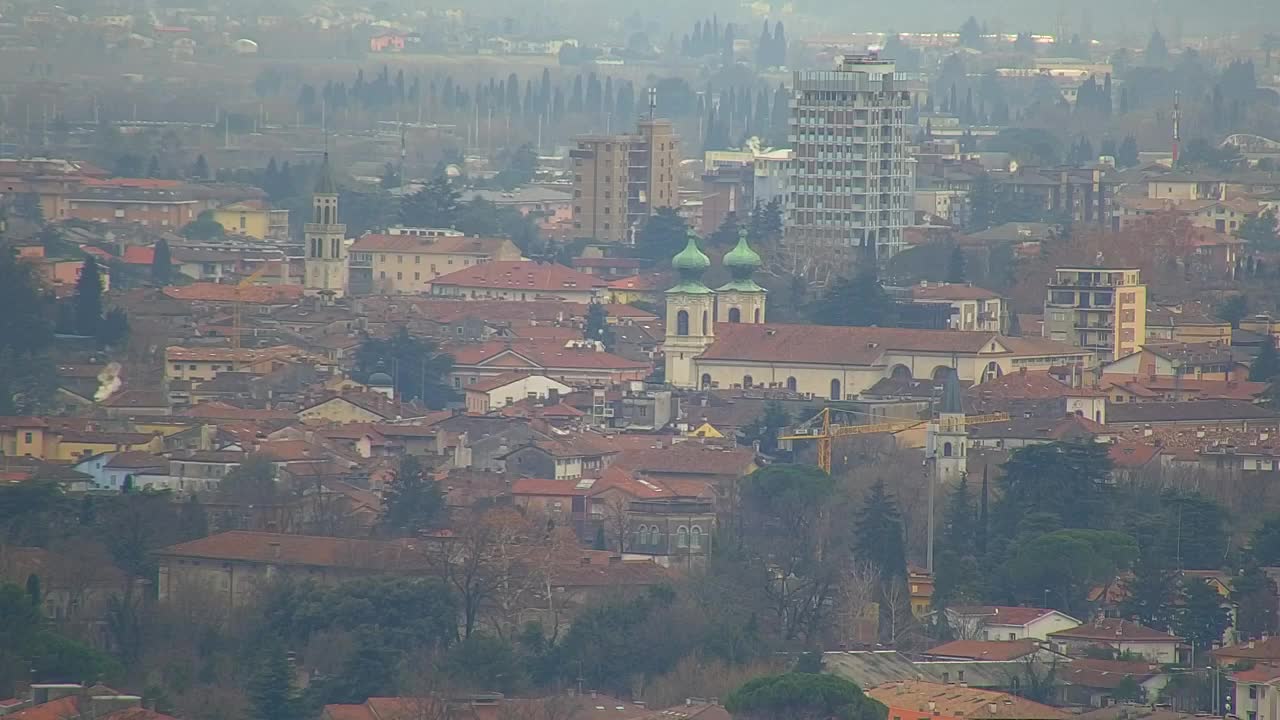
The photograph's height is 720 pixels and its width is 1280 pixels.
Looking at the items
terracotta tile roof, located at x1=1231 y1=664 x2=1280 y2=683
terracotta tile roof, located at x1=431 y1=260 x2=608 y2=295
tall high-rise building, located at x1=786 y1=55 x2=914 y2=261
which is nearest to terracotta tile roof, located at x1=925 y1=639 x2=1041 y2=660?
terracotta tile roof, located at x1=1231 y1=664 x2=1280 y2=683

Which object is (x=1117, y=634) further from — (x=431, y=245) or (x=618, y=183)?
(x=618, y=183)

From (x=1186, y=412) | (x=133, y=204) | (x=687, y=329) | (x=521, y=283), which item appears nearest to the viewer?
(x=1186, y=412)

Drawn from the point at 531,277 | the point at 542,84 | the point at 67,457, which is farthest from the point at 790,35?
the point at 67,457

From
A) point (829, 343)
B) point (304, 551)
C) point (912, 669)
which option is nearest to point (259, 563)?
point (304, 551)

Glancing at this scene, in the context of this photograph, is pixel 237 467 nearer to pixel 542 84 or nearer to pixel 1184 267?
pixel 1184 267

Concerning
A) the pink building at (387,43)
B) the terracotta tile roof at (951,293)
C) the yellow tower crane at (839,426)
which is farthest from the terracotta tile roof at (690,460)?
the pink building at (387,43)

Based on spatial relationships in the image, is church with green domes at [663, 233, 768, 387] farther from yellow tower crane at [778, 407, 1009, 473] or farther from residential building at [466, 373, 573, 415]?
yellow tower crane at [778, 407, 1009, 473]
